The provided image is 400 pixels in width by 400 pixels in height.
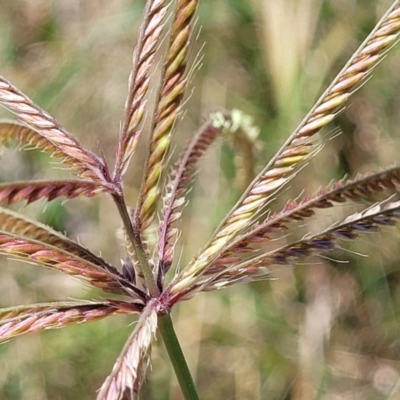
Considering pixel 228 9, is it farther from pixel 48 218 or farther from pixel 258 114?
pixel 48 218

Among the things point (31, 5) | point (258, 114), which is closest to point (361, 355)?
point (258, 114)

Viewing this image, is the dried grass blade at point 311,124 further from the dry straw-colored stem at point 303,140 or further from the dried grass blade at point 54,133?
the dried grass blade at point 54,133

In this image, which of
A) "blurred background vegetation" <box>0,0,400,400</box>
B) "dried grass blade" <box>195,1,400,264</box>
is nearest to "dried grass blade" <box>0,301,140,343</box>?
"dried grass blade" <box>195,1,400,264</box>

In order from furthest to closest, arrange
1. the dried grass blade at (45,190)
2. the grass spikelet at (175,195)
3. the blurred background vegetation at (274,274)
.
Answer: the blurred background vegetation at (274,274) → the grass spikelet at (175,195) → the dried grass blade at (45,190)

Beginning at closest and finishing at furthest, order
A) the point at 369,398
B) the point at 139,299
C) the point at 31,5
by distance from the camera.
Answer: the point at 139,299 → the point at 369,398 → the point at 31,5

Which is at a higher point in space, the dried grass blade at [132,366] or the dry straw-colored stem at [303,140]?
the dry straw-colored stem at [303,140]

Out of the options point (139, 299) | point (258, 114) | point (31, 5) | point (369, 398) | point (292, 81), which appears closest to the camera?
point (139, 299)

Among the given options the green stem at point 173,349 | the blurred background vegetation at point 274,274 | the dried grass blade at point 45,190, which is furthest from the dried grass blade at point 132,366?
the blurred background vegetation at point 274,274
